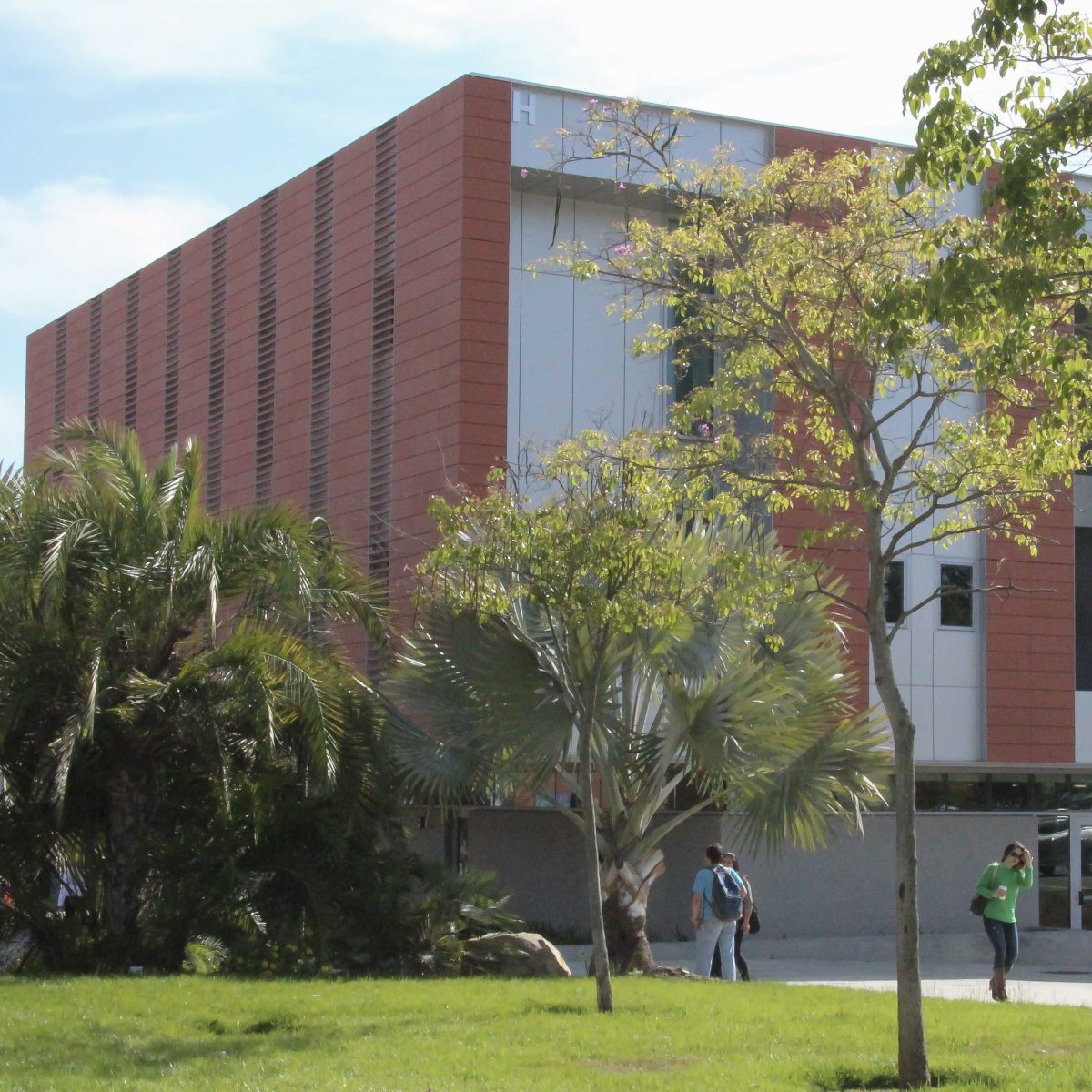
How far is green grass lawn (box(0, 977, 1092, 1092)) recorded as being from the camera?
9609 mm

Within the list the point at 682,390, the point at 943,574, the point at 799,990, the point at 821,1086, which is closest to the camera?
the point at 821,1086

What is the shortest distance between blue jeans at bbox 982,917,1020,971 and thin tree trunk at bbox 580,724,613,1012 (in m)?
4.34

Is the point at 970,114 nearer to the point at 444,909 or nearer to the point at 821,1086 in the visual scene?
the point at 821,1086

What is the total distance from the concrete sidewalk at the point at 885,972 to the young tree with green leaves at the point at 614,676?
2.06 metres

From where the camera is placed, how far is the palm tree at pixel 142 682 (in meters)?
15.8

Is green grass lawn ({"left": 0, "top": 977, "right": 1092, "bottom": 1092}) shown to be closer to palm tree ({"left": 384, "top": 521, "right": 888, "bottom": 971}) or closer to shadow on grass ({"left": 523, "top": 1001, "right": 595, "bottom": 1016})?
shadow on grass ({"left": 523, "top": 1001, "right": 595, "bottom": 1016})

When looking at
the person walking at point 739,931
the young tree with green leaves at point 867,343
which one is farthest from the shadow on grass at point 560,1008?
the person walking at point 739,931

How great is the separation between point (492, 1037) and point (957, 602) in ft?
59.9

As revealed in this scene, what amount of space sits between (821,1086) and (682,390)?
56.1ft

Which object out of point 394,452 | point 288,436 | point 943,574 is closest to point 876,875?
point 943,574

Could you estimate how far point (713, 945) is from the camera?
1669cm

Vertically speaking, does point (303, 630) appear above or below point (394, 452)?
below

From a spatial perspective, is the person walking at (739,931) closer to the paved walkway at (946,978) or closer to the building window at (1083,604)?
the paved walkway at (946,978)

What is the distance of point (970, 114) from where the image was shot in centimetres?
877
